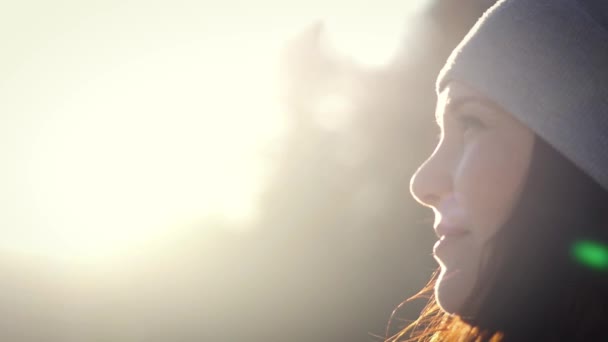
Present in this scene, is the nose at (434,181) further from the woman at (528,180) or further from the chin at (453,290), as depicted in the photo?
the chin at (453,290)

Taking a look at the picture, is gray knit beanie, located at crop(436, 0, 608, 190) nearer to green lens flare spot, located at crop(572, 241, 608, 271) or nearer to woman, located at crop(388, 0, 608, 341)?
woman, located at crop(388, 0, 608, 341)

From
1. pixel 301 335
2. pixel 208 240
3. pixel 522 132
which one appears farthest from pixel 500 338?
pixel 208 240

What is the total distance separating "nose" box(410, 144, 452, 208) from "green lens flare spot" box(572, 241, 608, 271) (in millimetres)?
339

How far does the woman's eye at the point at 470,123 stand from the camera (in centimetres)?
142

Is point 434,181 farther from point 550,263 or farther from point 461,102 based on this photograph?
point 550,263

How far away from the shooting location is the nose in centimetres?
143

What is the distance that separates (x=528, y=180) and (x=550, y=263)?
8.0 inches

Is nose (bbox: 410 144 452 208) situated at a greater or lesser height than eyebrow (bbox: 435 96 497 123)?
lesser

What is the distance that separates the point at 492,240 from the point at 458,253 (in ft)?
0.33

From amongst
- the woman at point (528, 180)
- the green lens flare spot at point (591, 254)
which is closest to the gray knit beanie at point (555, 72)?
the woman at point (528, 180)

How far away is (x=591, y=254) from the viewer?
4.02ft

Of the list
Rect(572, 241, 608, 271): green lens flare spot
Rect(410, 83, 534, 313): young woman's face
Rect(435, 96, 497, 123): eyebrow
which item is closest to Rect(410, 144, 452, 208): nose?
Rect(410, 83, 534, 313): young woman's face

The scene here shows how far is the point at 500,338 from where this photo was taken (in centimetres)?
131

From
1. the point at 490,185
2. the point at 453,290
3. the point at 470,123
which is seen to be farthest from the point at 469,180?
the point at 453,290
